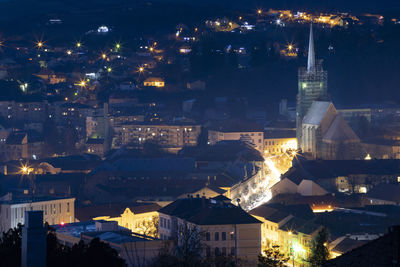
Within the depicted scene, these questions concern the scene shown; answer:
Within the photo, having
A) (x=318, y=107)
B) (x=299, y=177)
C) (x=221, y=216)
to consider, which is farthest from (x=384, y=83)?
(x=221, y=216)

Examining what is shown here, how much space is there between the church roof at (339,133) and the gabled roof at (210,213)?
119 ft

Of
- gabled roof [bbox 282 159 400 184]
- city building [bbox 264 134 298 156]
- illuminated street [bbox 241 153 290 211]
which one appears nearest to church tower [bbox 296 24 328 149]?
illuminated street [bbox 241 153 290 211]

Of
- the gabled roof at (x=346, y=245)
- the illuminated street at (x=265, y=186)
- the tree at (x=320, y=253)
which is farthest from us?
the illuminated street at (x=265, y=186)

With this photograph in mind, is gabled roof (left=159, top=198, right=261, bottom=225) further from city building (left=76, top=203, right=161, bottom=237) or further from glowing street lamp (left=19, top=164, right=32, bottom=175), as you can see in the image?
glowing street lamp (left=19, top=164, right=32, bottom=175)

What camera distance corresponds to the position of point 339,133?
95.9m

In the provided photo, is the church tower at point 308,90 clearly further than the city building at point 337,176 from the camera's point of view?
Yes

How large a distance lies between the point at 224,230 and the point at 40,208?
1996cm

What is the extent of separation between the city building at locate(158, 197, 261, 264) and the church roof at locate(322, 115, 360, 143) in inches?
1500

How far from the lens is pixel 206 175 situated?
8856cm

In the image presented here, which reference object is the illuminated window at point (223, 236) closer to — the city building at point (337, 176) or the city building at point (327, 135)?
the city building at point (337, 176)

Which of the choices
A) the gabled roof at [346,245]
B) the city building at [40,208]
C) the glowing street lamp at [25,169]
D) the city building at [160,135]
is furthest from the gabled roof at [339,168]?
the city building at [160,135]

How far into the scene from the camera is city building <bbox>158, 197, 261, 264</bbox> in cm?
5412

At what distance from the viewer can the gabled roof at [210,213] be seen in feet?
184

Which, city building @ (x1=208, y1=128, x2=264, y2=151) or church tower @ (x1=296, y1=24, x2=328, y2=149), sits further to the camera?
city building @ (x1=208, y1=128, x2=264, y2=151)
